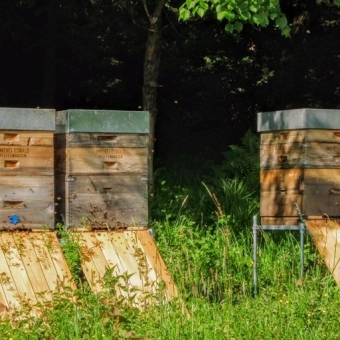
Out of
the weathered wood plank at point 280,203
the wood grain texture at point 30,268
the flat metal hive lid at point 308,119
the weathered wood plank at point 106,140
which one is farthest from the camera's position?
the weathered wood plank at point 280,203

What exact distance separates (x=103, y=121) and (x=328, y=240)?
225cm

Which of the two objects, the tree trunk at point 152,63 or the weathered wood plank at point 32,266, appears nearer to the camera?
the weathered wood plank at point 32,266

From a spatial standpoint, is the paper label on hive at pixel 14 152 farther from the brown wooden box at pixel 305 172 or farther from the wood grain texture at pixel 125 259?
the brown wooden box at pixel 305 172

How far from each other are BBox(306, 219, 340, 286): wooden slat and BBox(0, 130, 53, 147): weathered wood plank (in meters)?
2.45

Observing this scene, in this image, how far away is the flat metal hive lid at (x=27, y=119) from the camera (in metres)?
7.54

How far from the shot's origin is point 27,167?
773cm

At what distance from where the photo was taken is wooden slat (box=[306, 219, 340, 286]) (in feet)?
26.0

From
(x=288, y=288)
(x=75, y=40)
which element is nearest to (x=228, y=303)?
(x=288, y=288)

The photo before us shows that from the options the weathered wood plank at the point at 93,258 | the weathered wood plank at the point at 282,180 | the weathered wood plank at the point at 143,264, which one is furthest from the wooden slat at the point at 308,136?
the weathered wood plank at the point at 93,258

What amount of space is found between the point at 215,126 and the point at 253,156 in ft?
18.2

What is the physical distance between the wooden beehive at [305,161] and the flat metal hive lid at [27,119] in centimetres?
222

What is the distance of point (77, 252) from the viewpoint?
7.95m

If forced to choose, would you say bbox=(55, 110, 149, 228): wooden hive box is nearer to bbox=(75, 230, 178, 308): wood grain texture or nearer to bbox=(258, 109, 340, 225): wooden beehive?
bbox=(75, 230, 178, 308): wood grain texture

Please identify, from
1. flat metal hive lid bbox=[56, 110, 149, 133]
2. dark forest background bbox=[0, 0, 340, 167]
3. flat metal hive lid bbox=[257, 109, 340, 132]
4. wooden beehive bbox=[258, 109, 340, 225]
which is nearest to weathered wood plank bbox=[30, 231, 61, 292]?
flat metal hive lid bbox=[56, 110, 149, 133]
